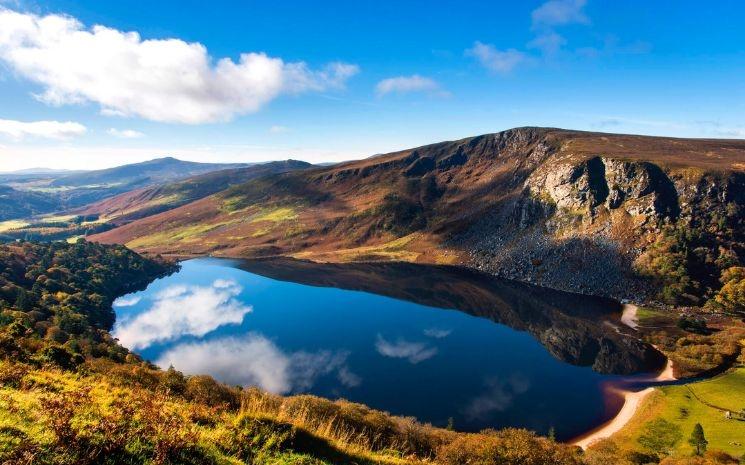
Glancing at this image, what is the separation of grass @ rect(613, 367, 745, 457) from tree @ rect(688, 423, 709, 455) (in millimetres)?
1117

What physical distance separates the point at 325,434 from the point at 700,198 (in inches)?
7791

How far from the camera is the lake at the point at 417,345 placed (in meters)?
84.9

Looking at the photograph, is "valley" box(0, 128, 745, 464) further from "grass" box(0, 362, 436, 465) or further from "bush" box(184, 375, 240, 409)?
"bush" box(184, 375, 240, 409)

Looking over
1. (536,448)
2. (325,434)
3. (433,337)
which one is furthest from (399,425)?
(433,337)

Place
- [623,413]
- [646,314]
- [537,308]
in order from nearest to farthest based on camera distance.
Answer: [623,413], [646,314], [537,308]

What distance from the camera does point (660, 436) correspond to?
224ft

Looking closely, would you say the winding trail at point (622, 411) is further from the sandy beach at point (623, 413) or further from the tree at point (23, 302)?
the tree at point (23, 302)

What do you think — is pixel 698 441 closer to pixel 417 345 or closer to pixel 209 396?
pixel 417 345

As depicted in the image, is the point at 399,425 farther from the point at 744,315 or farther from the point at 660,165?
the point at 660,165

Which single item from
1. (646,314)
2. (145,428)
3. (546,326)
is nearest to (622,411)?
(546,326)

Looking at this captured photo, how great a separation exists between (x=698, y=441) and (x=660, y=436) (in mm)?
7692

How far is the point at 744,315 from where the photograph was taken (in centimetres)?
12019

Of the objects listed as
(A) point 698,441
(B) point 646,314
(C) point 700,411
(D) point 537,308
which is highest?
(A) point 698,441

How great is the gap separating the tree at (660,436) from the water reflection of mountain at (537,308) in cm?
2679
